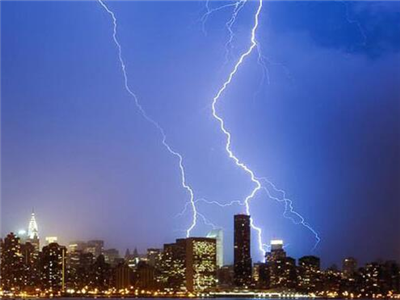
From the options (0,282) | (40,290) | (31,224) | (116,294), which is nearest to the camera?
(0,282)

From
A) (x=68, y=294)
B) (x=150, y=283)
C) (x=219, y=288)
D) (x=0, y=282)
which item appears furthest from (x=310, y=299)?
(x=0, y=282)

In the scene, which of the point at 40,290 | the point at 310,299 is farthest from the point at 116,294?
the point at 310,299

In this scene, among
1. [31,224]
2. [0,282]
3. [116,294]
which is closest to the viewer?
[0,282]

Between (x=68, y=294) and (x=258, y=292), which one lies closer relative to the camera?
(x=68, y=294)

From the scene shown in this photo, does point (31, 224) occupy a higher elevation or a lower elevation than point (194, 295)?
higher

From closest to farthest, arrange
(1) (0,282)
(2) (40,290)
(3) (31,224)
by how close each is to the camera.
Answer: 1. (1) (0,282)
2. (2) (40,290)
3. (3) (31,224)

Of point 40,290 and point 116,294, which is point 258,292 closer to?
point 116,294

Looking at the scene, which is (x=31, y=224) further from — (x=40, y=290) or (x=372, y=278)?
(x=372, y=278)

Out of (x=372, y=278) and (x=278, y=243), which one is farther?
(x=278, y=243)

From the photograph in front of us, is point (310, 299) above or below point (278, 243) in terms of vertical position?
below
